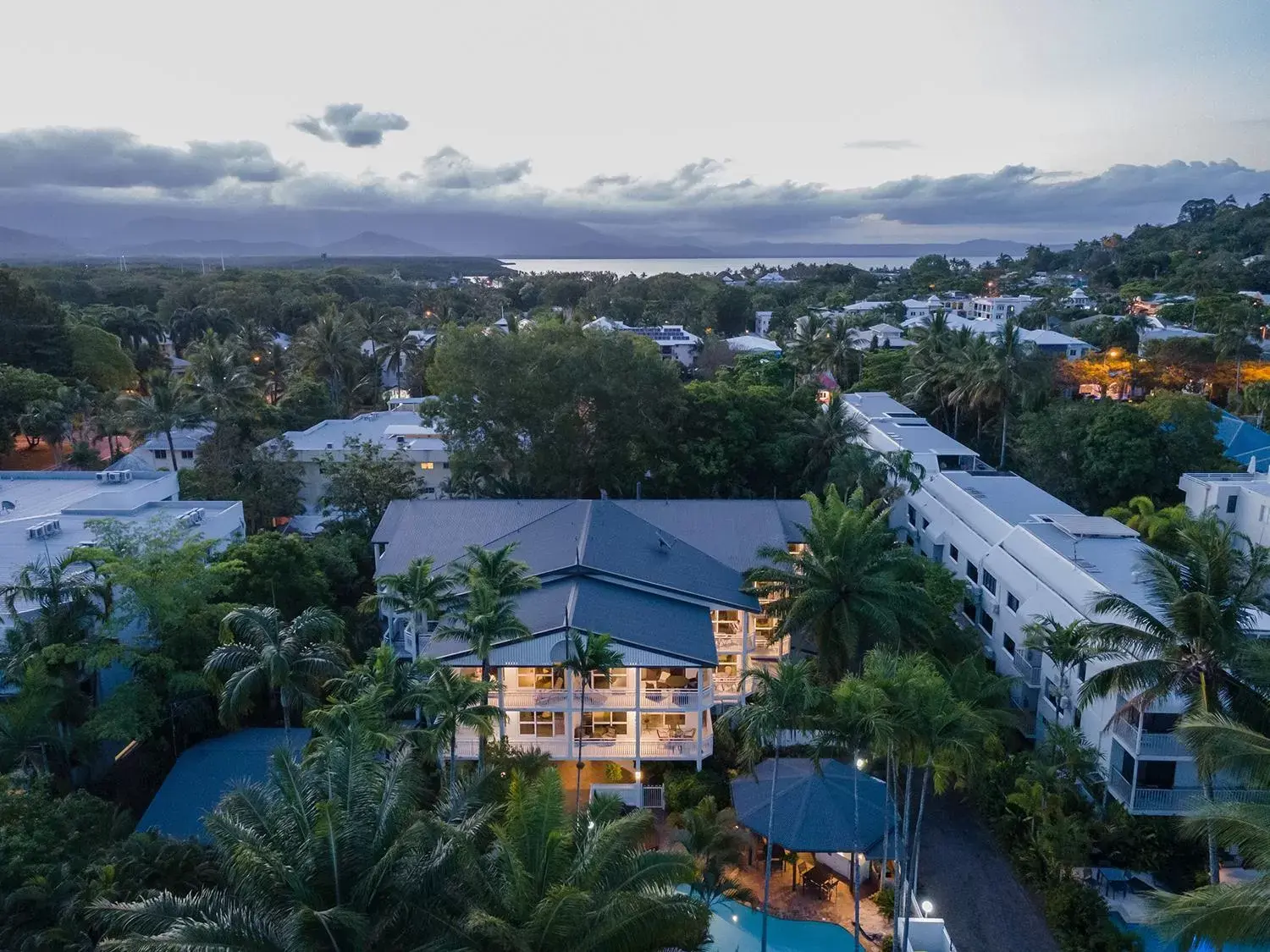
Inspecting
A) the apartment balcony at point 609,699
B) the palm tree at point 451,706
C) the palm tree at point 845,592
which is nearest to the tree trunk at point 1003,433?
the palm tree at point 845,592

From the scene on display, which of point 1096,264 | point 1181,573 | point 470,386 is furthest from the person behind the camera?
point 1096,264

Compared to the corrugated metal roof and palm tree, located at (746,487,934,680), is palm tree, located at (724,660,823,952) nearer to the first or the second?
the corrugated metal roof

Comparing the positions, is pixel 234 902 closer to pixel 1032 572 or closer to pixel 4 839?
pixel 4 839

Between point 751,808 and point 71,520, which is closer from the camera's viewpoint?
point 751,808

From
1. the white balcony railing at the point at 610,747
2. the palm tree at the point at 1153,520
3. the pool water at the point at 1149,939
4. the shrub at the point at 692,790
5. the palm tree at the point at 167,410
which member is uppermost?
the palm tree at the point at 167,410

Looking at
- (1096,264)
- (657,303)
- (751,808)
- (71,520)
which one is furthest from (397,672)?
(1096,264)

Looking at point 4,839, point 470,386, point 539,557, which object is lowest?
point 4,839

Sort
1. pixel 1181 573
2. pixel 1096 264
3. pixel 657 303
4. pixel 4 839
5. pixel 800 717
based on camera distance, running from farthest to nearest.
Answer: pixel 1096 264 < pixel 657 303 < pixel 800 717 < pixel 1181 573 < pixel 4 839

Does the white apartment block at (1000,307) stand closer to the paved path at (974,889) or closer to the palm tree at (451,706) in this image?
the paved path at (974,889)
